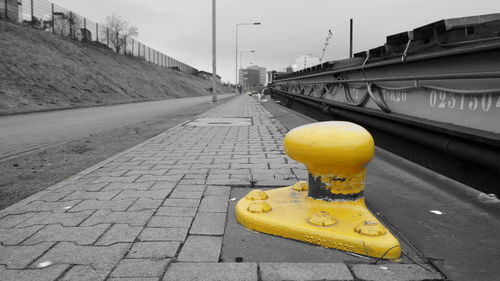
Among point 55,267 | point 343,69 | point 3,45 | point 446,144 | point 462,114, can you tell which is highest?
point 3,45

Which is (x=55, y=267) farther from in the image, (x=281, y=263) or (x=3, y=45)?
(x=3, y=45)

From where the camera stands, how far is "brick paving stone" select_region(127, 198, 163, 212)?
300 cm

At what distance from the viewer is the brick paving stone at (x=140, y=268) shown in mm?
1946

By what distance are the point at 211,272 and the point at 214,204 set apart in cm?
117

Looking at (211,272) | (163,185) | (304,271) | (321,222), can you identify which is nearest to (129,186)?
(163,185)

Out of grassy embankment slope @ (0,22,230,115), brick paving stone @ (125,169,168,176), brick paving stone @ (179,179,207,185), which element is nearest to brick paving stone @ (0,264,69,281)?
brick paving stone @ (179,179,207,185)

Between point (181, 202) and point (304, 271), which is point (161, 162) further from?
point (304, 271)

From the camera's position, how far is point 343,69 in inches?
248

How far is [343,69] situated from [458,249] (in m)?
4.52

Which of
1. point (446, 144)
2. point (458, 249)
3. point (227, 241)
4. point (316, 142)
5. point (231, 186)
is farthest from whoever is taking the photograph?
point (231, 186)

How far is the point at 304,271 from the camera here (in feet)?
6.53

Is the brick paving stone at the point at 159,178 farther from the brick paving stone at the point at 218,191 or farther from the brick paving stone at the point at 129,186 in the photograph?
the brick paving stone at the point at 218,191

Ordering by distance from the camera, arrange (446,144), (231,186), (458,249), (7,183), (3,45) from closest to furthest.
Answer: (458,249), (446,144), (231,186), (7,183), (3,45)

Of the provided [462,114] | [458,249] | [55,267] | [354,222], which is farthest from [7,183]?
[462,114]
